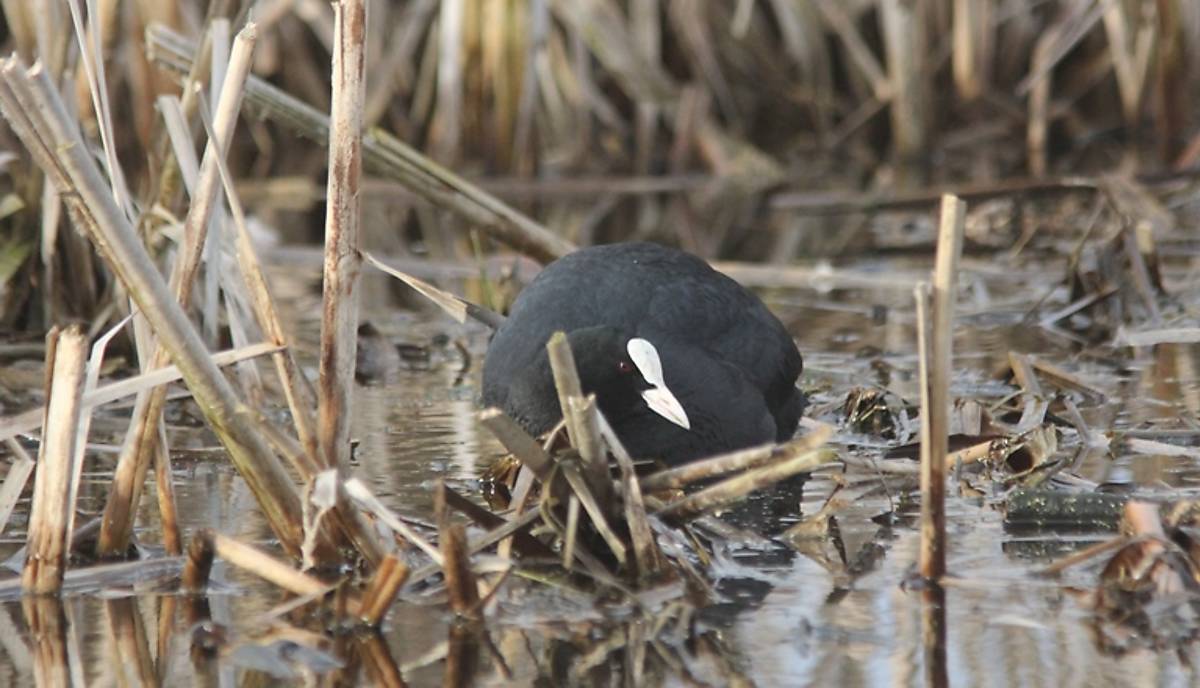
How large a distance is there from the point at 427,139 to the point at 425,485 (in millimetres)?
5606

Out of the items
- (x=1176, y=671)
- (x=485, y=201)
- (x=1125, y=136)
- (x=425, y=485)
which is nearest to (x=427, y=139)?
(x=1125, y=136)

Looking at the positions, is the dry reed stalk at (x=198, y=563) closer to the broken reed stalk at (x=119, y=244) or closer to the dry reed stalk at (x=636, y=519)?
the broken reed stalk at (x=119, y=244)

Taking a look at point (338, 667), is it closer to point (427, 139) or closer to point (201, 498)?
point (201, 498)

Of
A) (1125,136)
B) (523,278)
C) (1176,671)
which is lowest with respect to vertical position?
(1176,671)

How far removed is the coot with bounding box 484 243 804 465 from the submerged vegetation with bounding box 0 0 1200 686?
12 centimetres

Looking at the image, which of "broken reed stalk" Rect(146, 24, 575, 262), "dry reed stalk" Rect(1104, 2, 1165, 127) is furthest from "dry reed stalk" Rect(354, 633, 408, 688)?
"dry reed stalk" Rect(1104, 2, 1165, 127)

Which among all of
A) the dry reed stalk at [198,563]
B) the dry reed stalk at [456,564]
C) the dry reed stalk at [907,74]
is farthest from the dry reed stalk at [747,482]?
the dry reed stalk at [907,74]

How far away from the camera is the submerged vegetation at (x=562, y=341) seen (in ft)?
8.40

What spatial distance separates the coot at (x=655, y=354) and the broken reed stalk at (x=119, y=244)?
89cm

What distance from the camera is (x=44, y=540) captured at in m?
2.70

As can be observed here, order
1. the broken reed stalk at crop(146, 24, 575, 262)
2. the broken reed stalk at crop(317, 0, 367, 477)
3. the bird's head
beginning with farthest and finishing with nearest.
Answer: the broken reed stalk at crop(146, 24, 575, 262), the bird's head, the broken reed stalk at crop(317, 0, 367, 477)

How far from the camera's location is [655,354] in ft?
11.5

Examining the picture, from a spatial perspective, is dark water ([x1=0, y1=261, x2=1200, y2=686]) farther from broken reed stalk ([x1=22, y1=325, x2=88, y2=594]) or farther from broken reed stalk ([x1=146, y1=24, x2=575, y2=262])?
broken reed stalk ([x1=146, y1=24, x2=575, y2=262])

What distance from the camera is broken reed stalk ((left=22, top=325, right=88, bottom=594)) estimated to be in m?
2.60
